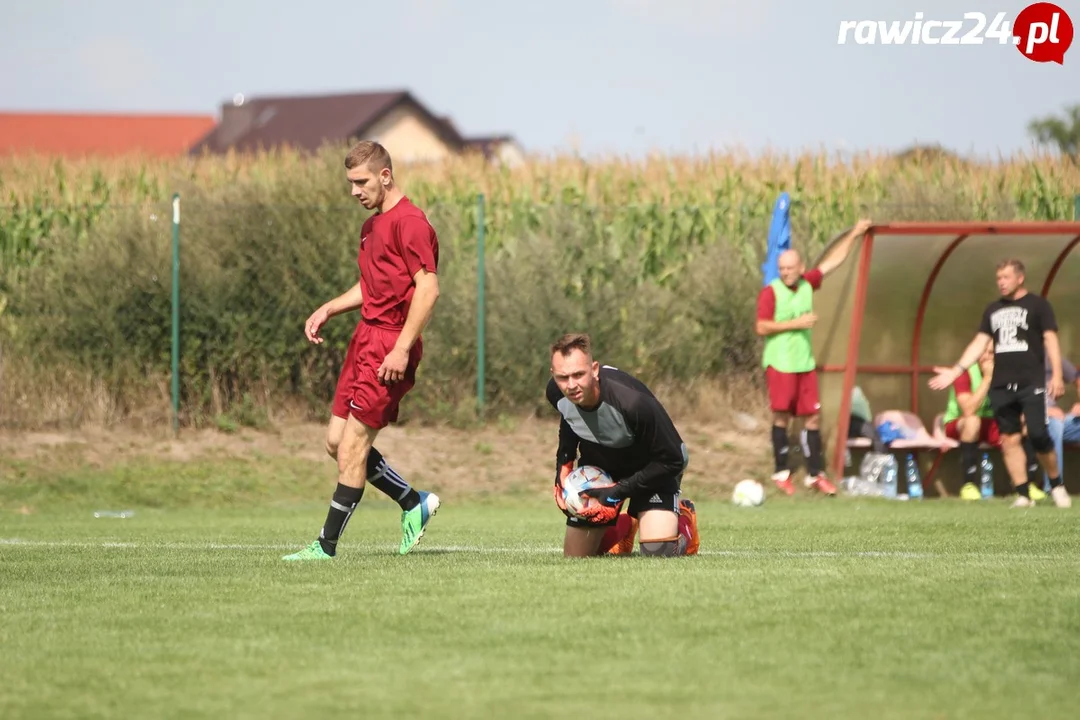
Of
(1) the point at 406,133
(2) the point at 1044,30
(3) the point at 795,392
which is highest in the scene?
(1) the point at 406,133

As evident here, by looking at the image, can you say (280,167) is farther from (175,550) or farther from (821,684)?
(821,684)

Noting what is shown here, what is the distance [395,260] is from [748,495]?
7606mm

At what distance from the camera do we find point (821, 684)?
5285 mm

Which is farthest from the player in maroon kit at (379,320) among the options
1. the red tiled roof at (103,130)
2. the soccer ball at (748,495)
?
the red tiled roof at (103,130)

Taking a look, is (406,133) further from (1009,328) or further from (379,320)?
(379,320)

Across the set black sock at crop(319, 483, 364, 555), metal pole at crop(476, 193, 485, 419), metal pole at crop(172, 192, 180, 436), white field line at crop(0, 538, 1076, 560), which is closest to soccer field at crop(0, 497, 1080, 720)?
white field line at crop(0, 538, 1076, 560)

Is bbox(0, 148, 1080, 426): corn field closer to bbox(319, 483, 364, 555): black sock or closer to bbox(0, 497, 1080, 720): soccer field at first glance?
bbox(0, 497, 1080, 720): soccer field

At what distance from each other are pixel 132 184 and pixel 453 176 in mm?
5125

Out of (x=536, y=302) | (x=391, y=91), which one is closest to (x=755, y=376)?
(x=536, y=302)

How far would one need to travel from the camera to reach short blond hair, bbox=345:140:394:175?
8977 millimetres

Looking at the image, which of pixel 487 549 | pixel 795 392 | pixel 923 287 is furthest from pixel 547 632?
pixel 923 287

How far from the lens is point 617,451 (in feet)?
29.4

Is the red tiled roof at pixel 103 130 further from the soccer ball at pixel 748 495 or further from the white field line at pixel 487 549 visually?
the white field line at pixel 487 549

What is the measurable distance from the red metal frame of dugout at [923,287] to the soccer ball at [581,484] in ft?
25.3
